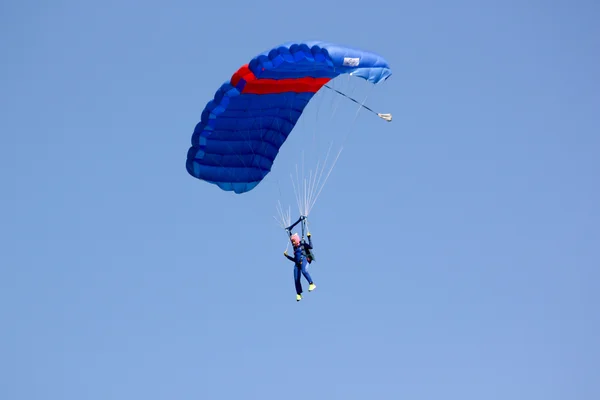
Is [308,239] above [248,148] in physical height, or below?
below

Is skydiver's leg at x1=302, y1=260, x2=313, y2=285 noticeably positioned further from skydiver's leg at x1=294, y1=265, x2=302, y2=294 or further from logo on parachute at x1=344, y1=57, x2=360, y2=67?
logo on parachute at x1=344, y1=57, x2=360, y2=67

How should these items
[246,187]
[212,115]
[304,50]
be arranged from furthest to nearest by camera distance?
[246,187] < [212,115] < [304,50]

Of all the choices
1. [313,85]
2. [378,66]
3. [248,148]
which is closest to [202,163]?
[248,148]

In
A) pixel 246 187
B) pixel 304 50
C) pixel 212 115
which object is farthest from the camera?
pixel 246 187

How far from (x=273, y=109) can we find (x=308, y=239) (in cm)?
310

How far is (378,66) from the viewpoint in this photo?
2494 centimetres

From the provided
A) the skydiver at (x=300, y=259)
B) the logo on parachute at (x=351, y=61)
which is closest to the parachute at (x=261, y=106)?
the logo on parachute at (x=351, y=61)

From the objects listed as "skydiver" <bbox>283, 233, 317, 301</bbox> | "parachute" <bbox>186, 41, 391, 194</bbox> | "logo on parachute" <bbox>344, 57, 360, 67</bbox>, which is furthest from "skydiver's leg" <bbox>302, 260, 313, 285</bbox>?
"logo on parachute" <bbox>344, 57, 360, 67</bbox>

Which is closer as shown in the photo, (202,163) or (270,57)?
(270,57)

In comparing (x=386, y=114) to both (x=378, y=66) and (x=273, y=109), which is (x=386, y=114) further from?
(x=273, y=109)

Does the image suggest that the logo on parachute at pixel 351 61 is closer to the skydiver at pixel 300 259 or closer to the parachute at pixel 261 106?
the parachute at pixel 261 106

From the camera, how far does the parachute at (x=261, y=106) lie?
2442 centimetres

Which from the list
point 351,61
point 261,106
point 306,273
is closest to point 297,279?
point 306,273

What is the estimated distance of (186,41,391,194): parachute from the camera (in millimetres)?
24422
